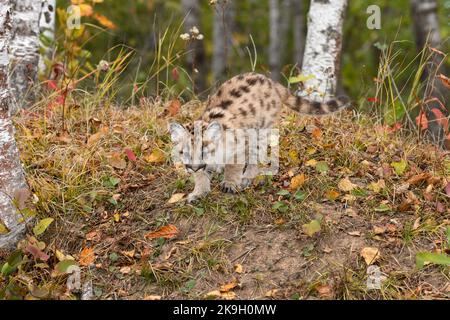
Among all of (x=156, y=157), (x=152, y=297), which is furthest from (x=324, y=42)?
(x=152, y=297)

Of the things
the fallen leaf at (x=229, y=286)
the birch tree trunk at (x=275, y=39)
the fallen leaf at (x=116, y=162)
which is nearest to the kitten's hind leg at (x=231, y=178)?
the fallen leaf at (x=116, y=162)

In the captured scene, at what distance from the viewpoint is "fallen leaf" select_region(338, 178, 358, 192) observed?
212 inches

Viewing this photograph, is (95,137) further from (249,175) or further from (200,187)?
(249,175)

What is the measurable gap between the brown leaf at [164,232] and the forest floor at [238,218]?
0.04 ft

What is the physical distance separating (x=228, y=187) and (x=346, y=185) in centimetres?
105

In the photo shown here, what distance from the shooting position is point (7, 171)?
5016 mm

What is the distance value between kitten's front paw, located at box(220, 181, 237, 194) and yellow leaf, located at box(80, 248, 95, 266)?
4.23 ft

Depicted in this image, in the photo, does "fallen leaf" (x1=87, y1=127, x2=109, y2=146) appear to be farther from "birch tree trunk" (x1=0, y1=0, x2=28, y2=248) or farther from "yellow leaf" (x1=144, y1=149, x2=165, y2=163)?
"birch tree trunk" (x1=0, y1=0, x2=28, y2=248)

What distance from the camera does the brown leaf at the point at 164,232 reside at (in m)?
5.05

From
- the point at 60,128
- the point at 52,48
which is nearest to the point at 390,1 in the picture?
the point at 52,48

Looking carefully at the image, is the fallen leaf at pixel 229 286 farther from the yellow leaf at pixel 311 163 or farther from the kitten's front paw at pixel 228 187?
the yellow leaf at pixel 311 163
